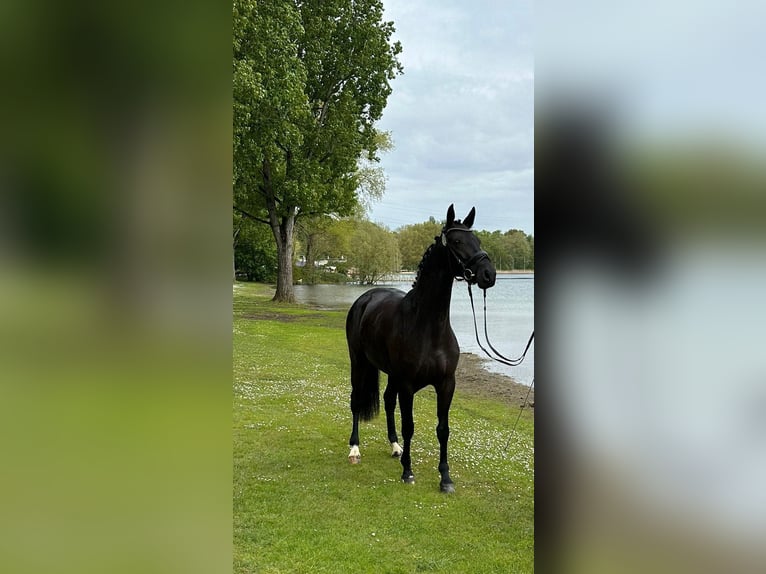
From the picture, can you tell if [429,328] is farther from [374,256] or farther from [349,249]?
[349,249]

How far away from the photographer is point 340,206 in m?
12.6

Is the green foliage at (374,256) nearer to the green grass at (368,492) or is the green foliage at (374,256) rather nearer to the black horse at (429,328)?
the green grass at (368,492)

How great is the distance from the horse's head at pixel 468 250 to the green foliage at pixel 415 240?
868mm

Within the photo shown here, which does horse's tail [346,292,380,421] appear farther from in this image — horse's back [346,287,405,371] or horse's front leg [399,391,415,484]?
horse's front leg [399,391,415,484]

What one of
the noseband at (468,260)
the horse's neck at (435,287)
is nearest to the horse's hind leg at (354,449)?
the horse's neck at (435,287)

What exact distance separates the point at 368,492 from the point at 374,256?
4.67 m

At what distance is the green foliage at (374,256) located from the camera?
649 centimetres

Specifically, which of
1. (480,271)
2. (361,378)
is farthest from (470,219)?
(361,378)
